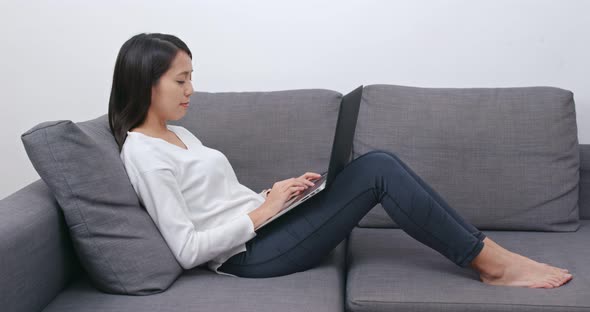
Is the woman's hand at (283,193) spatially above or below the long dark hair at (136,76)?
below

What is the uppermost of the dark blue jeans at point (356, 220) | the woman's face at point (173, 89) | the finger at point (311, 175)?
the woman's face at point (173, 89)

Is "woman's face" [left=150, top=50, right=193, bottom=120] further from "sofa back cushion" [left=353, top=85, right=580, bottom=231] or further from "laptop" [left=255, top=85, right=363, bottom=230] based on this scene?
"sofa back cushion" [left=353, top=85, right=580, bottom=231]

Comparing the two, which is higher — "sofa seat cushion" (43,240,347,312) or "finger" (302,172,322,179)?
"finger" (302,172,322,179)

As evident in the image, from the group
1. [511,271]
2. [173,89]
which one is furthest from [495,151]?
[173,89]

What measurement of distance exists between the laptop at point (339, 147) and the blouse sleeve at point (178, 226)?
12cm

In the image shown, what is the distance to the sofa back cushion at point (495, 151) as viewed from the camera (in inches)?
93.0

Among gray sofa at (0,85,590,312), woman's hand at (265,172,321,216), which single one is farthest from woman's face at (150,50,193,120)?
woman's hand at (265,172,321,216)

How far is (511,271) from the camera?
191 cm

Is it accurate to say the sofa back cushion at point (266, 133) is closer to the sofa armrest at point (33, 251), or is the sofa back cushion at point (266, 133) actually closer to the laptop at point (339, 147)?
the laptop at point (339, 147)

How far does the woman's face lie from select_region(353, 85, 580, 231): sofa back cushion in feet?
2.36

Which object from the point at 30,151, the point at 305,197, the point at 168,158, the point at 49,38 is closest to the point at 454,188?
the point at 305,197

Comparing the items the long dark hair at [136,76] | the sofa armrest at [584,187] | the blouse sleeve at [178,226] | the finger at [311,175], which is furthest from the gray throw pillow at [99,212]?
the sofa armrest at [584,187]

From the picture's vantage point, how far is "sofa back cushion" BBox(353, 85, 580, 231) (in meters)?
2.36

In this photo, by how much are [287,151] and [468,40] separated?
2.75 ft
